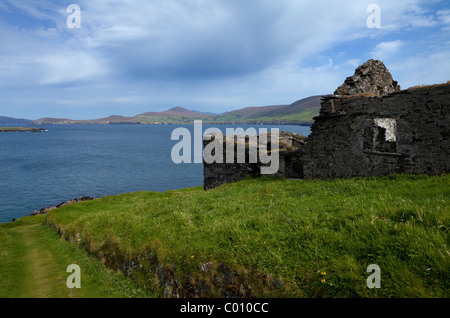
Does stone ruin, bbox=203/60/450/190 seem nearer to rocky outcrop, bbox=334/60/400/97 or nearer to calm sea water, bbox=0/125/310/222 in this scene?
rocky outcrop, bbox=334/60/400/97

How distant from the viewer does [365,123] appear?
17.8 m

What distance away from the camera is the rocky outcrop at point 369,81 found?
2058cm

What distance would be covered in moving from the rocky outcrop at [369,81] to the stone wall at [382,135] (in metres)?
2.42

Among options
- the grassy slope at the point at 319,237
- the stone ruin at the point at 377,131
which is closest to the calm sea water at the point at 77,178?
the grassy slope at the point at 319,237

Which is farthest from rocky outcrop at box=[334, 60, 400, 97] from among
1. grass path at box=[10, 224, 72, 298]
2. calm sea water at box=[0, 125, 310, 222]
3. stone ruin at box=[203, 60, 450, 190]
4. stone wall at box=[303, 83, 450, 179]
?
calm sea water at box=[0, 125, 310, 222]

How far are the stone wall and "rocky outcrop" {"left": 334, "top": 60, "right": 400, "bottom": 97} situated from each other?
2418 millimetres

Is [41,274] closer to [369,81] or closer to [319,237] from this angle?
[319,237]

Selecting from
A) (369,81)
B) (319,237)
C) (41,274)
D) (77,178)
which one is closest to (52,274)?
(41,274)

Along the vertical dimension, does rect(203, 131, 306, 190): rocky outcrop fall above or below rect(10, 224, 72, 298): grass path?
above

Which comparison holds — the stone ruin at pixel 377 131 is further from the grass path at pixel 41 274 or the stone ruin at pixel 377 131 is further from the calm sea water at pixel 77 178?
the calm sea water at pixel 77 178

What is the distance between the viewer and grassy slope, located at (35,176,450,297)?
6715 millimetres
